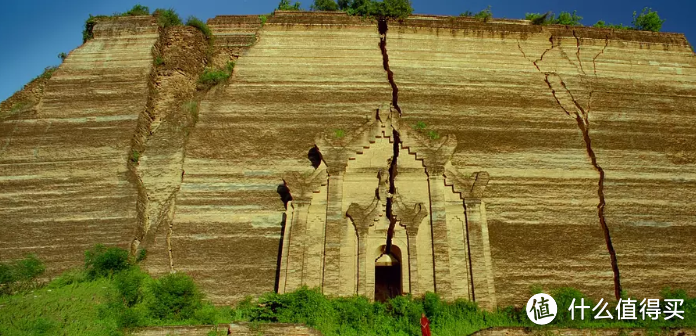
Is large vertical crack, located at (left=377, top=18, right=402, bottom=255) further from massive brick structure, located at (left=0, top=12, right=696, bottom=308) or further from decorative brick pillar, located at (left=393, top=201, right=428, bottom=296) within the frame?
decorative brick pillar, located at (left=393, top=201, right=428, bottom=296)

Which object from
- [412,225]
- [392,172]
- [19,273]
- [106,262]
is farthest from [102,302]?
[392,172]

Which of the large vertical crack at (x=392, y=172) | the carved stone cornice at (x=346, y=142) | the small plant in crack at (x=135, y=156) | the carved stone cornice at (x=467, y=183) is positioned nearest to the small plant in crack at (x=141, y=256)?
the small plant in crack at (x=135, y=156)

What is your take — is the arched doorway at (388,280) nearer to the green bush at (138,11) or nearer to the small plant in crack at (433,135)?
the small plant in crack at (433,135)

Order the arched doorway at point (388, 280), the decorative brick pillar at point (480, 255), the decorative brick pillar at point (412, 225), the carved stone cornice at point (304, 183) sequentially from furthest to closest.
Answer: the arched doorway at point (388, 280) < the carved stone cornice at point (304, 183) < the decorative brick pillar at point (412, 225) < the decorative brick pillar at point (480, 255)

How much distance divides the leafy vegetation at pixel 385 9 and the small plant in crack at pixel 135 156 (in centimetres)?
932

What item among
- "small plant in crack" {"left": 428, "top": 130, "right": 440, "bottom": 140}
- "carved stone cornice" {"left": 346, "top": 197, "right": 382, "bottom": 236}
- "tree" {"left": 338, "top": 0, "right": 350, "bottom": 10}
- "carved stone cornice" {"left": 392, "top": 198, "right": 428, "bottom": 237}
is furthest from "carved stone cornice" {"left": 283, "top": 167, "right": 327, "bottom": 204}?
"tree" {"left": 338, "top": 0, "right": 350, "bottom": 10}

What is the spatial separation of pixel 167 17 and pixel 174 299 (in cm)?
1159

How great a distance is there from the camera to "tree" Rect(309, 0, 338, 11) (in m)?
23.6

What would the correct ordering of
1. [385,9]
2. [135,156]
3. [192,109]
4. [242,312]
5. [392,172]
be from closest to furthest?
[242,312] → [392,172] → [135,156] → [192,109] → [385,9]

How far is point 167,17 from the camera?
19.3 meters

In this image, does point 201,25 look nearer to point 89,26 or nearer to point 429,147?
point 89,26

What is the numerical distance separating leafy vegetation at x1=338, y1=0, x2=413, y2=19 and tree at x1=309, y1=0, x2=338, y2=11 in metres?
2.88

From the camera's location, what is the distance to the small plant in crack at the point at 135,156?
15.2 m

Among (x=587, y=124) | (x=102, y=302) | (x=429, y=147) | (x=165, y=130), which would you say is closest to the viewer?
(x=102, y=302)
